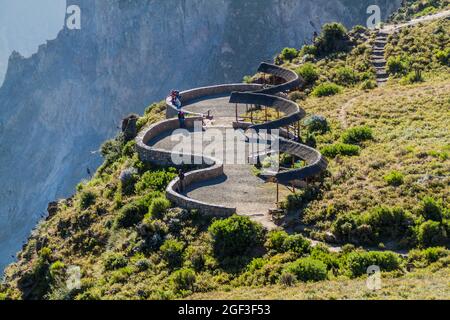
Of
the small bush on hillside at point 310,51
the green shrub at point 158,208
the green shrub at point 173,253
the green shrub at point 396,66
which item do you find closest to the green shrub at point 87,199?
the green shrub at point 158,208

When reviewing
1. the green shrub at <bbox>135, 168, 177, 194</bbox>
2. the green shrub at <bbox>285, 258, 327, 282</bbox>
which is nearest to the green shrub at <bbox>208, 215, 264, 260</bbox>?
the green shrub at <bbox>285, 258, 327, 282</bbox>

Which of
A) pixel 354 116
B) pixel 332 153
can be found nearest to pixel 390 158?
pixel 332 153

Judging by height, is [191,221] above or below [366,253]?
above

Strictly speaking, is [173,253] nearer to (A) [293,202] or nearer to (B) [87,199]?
(A) [293,202]

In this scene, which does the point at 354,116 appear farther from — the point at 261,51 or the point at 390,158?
→ the point at 261,51

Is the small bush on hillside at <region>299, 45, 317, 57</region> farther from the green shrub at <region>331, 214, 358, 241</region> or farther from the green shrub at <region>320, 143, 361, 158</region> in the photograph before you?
the green shrub at <region>331, 214, 358, 241</region>

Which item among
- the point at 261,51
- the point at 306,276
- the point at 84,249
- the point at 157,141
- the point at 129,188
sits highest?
the point at 261,51

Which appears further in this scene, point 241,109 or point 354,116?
point 241,109
